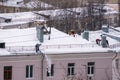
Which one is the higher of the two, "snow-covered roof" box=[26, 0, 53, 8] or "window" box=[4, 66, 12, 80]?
"snow-covered roof" box=[26, 0, 53, 8]

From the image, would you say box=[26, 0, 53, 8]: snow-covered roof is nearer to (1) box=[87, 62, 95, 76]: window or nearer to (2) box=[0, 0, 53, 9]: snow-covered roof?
(2) box=[0, 0, 53, 9]: snow-covered roof

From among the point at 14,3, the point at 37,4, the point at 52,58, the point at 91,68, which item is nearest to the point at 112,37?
the point at 91,68

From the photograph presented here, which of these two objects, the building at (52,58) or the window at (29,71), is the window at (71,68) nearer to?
the building at (52,58)

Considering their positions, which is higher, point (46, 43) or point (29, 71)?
point (46, 43)

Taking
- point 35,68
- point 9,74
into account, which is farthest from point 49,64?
point 9,74

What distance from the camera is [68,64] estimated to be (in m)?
15.1

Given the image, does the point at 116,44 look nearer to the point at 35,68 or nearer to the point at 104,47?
the point at 104,47

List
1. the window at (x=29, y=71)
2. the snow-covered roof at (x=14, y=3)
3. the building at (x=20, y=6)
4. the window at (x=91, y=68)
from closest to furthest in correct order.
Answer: the window at (x=29, y=71), the window at (x=91, y=68), the building at (x=20, y=6), the snow-covered roof at (x=14, y=3)

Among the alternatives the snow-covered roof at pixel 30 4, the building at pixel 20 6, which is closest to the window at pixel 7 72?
the building at pixel 20 6

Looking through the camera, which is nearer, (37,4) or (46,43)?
(46,43)

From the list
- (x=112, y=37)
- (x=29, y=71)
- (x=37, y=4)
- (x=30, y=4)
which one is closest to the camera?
(x=29, y=71)

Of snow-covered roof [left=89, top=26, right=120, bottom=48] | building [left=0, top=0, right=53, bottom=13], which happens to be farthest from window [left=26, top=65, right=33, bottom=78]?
building [left=0, top=0, right=53, bottom=13]

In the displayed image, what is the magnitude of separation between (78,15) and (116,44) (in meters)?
19.1

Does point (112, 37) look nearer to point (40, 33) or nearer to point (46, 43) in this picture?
point (46, 43)
